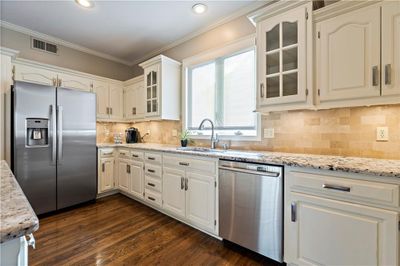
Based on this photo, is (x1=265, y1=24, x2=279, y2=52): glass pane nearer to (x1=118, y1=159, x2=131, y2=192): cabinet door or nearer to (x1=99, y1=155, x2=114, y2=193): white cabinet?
(x1=118, y1=159, x2=131, y2=192): cabinet door

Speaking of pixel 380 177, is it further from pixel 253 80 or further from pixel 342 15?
pixel 253 80

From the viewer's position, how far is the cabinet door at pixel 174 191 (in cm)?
235

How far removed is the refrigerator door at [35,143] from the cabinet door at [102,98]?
1.02 metres

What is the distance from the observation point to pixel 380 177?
1.20m

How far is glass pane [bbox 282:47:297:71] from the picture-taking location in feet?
6.06

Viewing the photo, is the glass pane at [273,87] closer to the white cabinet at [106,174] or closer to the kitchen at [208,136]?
the kitchen at [208,136]

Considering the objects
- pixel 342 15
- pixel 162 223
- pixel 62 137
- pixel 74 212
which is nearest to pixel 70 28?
pixel 62 137

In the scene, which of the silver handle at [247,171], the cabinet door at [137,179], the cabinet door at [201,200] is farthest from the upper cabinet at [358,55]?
the cabinet door at [137,179]

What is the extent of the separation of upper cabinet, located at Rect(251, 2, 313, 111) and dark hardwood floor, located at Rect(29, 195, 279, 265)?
152 centimetres

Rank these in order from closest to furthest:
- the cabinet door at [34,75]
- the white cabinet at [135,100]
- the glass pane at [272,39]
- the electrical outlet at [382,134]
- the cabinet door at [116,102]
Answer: the electrical outlet at [382,134]
the glass pane at [272,39]
the cabinet door at [34,75]
the white cabinet at [135,100]
the cabinet door at [116,102]

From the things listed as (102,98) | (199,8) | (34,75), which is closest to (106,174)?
(102,98)

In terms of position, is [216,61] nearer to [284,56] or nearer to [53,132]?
[284,56]

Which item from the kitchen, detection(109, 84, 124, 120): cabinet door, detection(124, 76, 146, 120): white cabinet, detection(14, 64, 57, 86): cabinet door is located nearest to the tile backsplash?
the kitchen

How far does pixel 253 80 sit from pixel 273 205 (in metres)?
1.56
